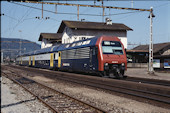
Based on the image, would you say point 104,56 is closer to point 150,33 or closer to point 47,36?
point 150,33

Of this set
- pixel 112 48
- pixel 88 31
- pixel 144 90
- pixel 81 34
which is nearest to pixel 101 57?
pixel 112 48

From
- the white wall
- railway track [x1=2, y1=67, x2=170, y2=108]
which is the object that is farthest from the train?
the white wall

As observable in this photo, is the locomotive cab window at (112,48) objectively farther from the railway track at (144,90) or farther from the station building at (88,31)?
the station building at (88,31)

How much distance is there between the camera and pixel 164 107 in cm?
729

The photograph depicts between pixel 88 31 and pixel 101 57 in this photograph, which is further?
pixel 88 31

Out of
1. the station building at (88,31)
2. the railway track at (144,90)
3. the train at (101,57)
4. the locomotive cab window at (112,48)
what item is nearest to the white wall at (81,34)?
the station building at (88,31)

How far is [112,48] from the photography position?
16016mm

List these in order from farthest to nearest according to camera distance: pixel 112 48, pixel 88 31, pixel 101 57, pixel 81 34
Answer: pixel 88 31 → pixel 81 34 → pixel 112 48 → pixel 101 57

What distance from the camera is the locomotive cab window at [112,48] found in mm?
15570

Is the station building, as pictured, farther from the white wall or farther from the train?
the train

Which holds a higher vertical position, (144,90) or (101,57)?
(101,57)

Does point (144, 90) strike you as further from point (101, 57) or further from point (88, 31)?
point (88, 31)

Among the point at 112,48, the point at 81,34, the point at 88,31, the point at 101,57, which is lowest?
the point at 101,57

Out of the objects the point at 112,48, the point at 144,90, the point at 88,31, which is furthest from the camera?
the point at 88,31
